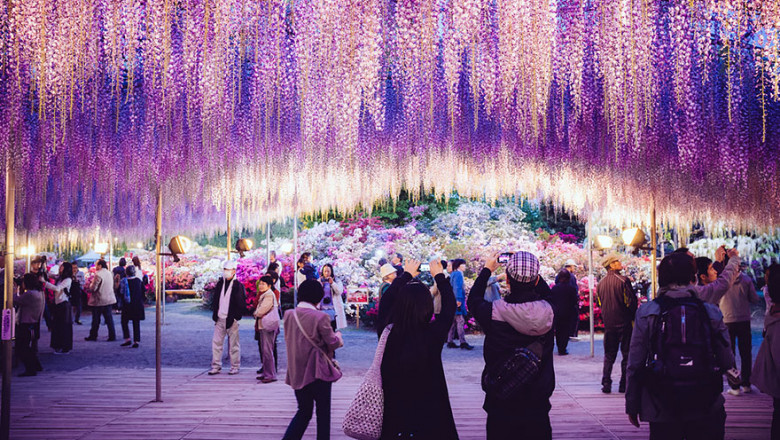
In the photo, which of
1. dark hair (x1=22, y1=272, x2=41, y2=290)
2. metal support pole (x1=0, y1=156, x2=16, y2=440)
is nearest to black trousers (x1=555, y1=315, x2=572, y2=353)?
metal support pole (x1=0, y1=156, x2=16, y2=440)

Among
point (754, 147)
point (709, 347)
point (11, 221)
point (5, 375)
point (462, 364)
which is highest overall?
point (754, 147)

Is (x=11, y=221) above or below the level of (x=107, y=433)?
above

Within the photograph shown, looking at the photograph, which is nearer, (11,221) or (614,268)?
(11,221)

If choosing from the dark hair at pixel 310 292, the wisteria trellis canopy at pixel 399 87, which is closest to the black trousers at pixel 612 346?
the wisteria trellis canopy at pixel 399 87

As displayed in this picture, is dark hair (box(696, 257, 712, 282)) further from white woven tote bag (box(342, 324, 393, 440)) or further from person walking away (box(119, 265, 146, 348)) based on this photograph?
person walking away (box(119, 265, 146, 348))

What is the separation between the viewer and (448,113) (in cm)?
547

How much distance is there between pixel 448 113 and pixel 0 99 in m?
3.74


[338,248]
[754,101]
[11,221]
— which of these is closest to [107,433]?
[11,221]

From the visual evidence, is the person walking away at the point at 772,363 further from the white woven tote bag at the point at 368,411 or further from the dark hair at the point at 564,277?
the dark hair at the point at 564,277

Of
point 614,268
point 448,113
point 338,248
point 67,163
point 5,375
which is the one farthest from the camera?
point 338,248

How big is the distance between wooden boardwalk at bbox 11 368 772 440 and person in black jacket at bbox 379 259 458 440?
5.81 ft

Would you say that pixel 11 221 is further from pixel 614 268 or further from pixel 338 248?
pixel 338 248

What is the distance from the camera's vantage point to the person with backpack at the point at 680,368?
2.46m

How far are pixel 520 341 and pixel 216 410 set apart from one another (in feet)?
10.9
